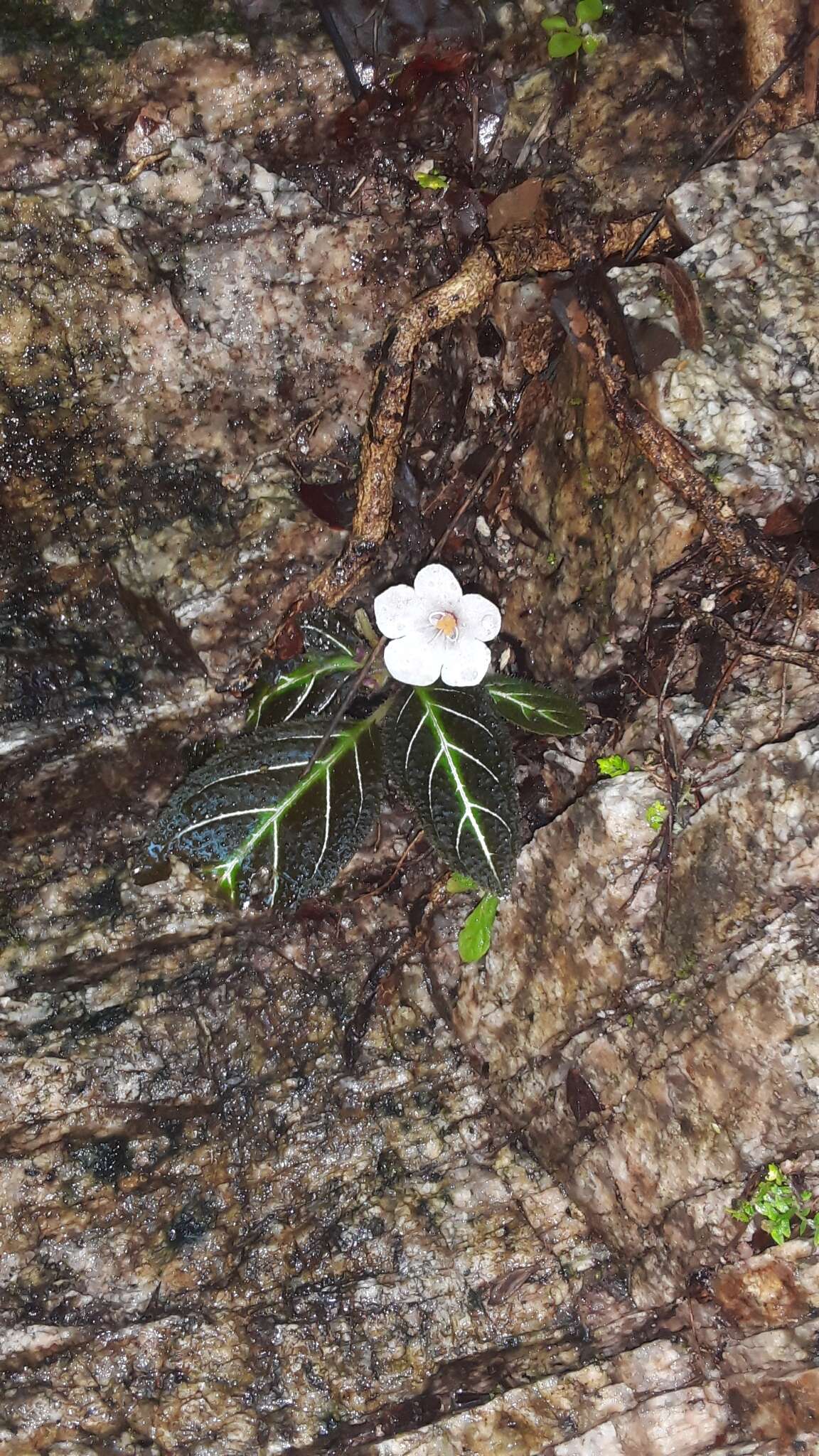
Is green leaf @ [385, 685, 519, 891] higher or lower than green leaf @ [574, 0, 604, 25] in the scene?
lower

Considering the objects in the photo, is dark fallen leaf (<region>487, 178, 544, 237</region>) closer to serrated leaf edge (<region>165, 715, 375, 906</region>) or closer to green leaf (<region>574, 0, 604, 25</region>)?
green leaf (<region>574, 0, 604, 25</region>)

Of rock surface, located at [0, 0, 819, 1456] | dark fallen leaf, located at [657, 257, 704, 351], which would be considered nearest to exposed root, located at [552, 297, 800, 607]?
rock surface, located at [0, 0, 819, 1456]

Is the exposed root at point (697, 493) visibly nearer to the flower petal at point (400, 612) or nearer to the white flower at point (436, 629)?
the white flower at point (436, 629)

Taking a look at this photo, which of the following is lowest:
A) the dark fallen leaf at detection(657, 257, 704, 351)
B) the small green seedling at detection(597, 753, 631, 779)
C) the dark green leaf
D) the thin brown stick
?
the small green seedling at detection(597, 753, 631, 779)

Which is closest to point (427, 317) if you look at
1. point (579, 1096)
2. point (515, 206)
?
point (515, 206)

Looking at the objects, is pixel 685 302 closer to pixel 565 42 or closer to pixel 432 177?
pixel 565 42

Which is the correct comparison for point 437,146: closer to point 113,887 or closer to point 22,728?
point 22,728

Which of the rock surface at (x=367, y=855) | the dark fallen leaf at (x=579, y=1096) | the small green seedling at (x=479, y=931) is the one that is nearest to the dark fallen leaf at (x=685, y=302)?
the rock surface at (x=367, y=855)
